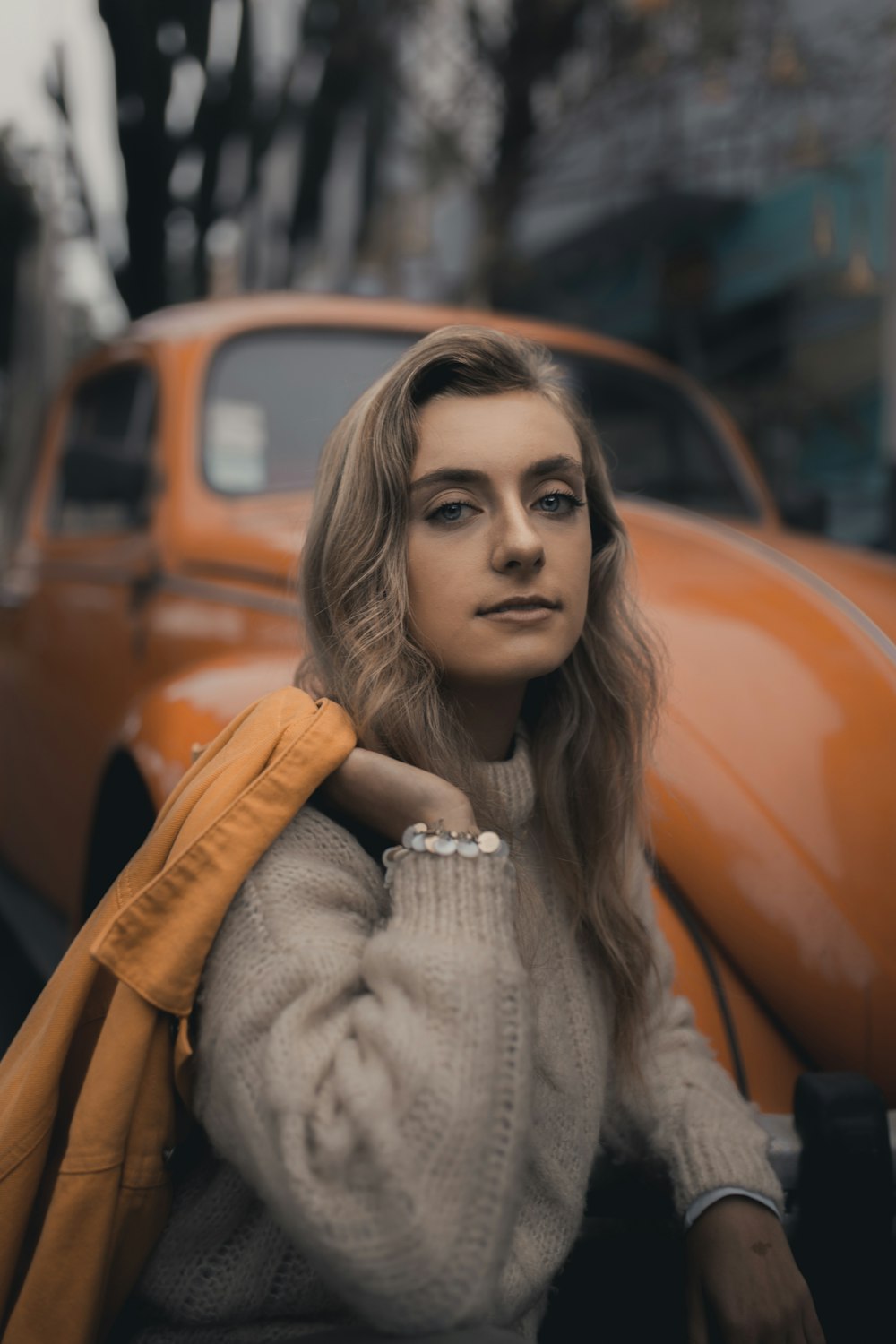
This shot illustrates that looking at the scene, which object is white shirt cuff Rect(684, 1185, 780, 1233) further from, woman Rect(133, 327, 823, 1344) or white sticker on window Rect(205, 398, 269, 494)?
white sticker on window Rect(205, 398, 269, 494)

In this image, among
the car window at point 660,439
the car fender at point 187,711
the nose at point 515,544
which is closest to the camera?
the nose at point 515,544

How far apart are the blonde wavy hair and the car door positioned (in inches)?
61.4

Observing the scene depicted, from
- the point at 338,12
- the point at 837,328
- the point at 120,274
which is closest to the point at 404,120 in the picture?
the point at 338,12

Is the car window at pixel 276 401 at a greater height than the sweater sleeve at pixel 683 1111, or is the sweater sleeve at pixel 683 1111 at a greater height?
the car window at pixel 276 401

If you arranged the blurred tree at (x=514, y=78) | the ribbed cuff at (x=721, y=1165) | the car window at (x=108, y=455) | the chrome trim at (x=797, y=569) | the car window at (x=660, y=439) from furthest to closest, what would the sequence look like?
the blurred tree at (x=514, y=78) → the car window at (x=660, y=439) → the car window at (x=108, y=455) → the chrome trim at (x=797, y=569) → the ribbed cuff at (x=721, y=1165)

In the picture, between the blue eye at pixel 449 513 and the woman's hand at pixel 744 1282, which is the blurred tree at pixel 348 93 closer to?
the blue eye at pixel 449 513

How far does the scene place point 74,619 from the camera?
10.4ft

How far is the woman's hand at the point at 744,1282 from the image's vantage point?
46.6 inches

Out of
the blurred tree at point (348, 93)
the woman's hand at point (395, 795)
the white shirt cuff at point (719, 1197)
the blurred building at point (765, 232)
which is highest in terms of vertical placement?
the blurred tree at point (348, 93)

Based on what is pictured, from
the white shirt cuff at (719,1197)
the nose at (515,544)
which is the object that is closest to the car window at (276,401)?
the nose at (515,544)

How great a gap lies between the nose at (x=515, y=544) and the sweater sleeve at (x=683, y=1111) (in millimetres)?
430

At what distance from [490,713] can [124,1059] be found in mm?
496

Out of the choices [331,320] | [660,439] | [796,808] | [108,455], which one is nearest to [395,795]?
[796,808]

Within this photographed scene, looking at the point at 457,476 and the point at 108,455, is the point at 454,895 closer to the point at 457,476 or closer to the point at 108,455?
the point at 457,476
